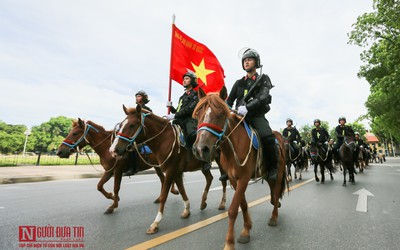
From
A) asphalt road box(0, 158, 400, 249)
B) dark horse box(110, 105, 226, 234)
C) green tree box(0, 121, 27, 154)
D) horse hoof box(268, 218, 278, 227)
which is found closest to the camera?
asphalt road box(0, 158, 400, 249)

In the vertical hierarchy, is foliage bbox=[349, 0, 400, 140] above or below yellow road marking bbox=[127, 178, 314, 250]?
above

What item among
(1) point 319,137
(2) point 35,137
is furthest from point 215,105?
(2) point 35,137

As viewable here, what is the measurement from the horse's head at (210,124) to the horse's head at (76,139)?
3914mm

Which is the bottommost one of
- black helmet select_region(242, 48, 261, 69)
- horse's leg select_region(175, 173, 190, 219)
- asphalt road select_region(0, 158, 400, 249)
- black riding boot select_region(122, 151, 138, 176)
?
asphalt road select_region(0, 158, 400, 249)

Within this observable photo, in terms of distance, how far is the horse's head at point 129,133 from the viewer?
13.9ft

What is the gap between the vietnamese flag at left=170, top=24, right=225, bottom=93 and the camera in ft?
29.1

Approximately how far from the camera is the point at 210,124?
3.05m

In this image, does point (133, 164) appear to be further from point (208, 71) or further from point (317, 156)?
point (317, 156)

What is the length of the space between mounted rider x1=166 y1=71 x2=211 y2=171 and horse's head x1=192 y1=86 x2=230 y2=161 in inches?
71.6

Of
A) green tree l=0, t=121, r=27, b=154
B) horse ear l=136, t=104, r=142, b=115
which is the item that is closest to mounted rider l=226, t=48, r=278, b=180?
horse ear l=136, t=104, r=142, b=115

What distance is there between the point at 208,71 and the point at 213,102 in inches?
312

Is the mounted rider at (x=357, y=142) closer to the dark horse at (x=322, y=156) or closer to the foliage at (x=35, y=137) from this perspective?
the dark horse at (x=322, y=156)

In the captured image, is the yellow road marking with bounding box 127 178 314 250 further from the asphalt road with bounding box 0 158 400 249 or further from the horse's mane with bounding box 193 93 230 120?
the horse's mane with bounding box 193 93 230 120

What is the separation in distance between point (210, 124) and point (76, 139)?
453cm
